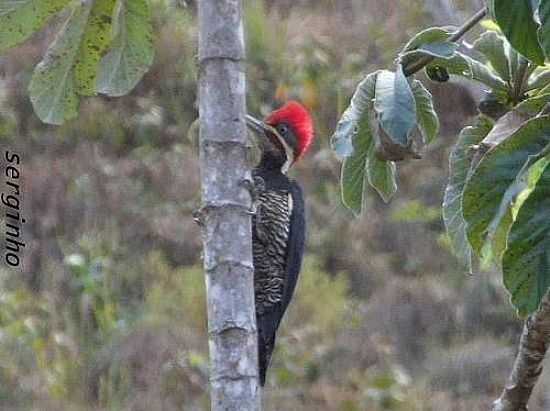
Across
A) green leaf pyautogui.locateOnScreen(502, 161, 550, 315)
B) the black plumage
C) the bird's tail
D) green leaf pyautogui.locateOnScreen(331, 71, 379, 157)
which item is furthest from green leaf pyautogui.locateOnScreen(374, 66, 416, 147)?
the black plumage

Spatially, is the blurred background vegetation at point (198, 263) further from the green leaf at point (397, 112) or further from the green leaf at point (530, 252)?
the green leaf at point (530, 252)

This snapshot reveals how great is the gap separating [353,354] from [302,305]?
0.41 metres

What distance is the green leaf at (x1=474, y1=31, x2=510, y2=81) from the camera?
5.71ft

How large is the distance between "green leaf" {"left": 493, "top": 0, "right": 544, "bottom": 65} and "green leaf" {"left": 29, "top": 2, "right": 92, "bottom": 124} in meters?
0.92

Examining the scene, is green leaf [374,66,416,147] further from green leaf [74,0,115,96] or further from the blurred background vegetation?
the blurred background vegetation

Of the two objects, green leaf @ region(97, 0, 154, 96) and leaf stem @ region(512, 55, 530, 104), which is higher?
green leaf @ region(97, 0, 154, 96)

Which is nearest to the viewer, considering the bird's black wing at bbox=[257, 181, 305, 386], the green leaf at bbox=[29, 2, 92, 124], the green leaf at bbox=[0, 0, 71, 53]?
the green leaf at bbox=[0, 0, 71, 53]

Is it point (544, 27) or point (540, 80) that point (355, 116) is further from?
point (544, 27)

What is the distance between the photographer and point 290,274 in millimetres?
3971

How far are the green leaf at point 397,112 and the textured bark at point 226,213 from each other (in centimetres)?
29

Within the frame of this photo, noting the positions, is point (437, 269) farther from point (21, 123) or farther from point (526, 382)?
point (526, 382)

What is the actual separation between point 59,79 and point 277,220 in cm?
197

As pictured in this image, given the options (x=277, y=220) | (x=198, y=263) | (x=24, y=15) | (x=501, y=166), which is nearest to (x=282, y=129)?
(x=277, y=220)

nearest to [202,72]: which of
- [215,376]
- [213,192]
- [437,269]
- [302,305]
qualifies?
[213,192]
